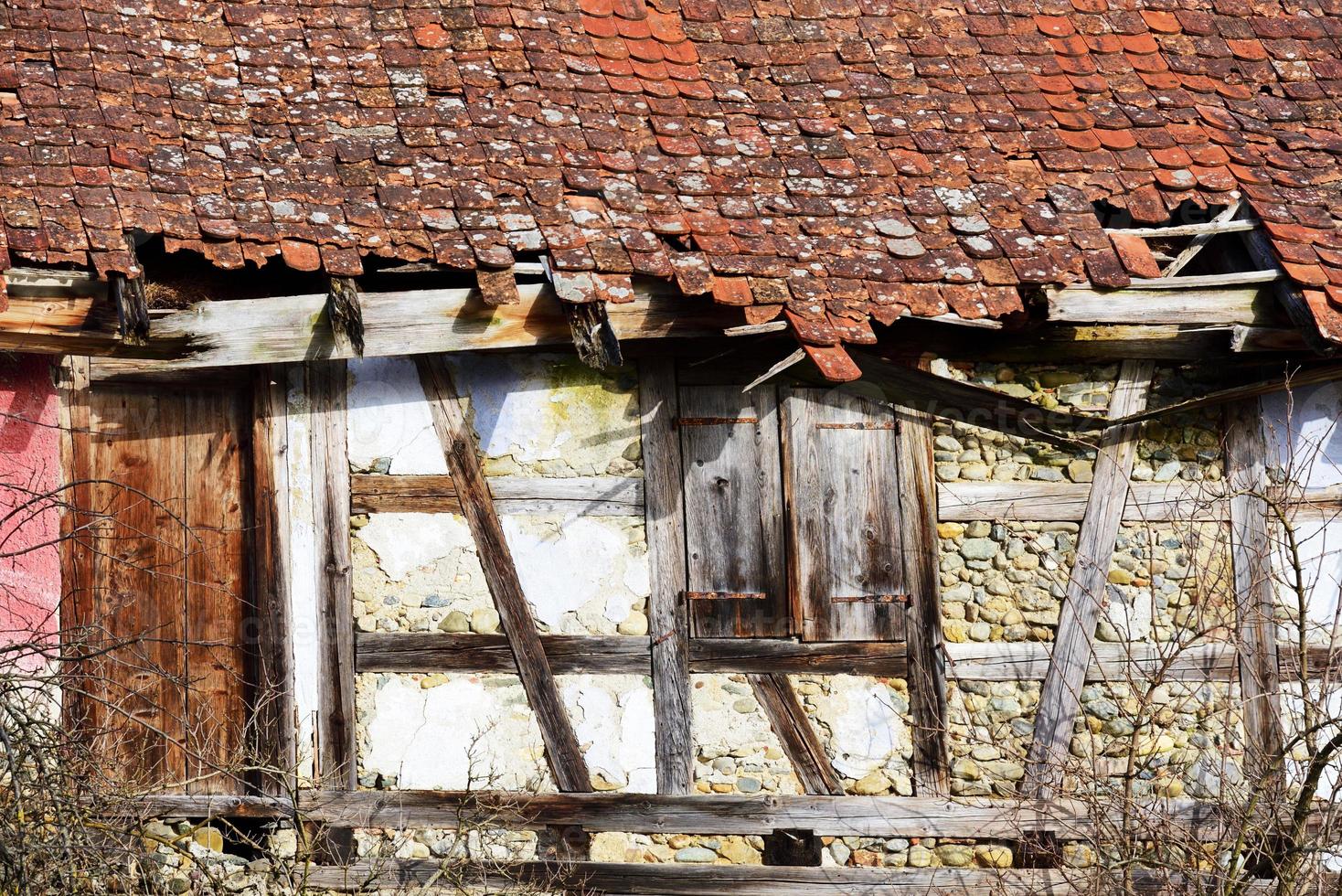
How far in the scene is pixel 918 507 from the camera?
5.50 meters

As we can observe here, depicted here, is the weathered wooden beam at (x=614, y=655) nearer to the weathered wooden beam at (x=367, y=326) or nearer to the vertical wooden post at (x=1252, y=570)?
the weathered wooden beam at (x=367, y=326)

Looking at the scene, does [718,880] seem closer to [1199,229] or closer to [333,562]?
[333,562]

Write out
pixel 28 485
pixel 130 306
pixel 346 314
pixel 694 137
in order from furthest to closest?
pixel 694 137 → pixel 28 485 → pixel 346 314 → pixel 130 306

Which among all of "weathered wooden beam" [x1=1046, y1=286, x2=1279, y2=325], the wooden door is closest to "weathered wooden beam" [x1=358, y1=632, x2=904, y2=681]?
the wooden door

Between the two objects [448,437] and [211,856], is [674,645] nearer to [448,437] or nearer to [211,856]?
[448,437]

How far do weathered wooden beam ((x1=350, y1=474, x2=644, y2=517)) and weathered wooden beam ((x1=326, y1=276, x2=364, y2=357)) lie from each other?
23.4 inches

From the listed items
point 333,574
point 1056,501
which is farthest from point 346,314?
point 1056,501

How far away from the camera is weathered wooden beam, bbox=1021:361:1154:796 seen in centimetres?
546

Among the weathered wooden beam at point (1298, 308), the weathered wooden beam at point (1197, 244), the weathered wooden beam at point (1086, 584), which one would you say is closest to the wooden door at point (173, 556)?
the weathered wooden beam at point (1086, 584)

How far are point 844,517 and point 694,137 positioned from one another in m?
1.78

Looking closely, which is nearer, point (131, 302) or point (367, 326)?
point (131, 302)

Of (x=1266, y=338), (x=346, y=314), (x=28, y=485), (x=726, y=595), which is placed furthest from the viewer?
(x=726, y=595)

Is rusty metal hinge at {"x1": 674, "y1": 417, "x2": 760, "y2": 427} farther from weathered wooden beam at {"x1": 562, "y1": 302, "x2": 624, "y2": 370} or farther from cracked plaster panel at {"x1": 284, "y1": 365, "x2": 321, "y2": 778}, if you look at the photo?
cracked plaster panel at {"x1": 284, "y1": 365, "x2": 321, "y2": 778}

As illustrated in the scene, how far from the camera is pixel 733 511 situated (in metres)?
5.51
